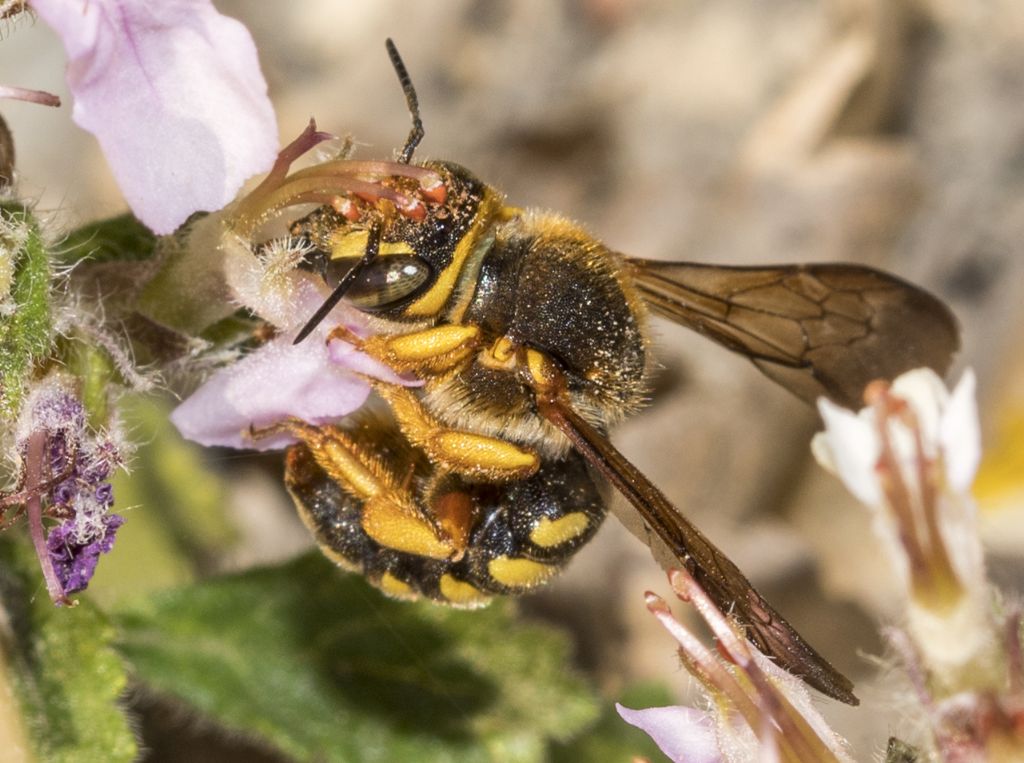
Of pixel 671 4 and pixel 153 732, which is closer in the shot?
pixel 153 732

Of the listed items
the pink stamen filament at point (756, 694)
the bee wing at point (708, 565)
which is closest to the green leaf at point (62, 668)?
the bee wing at point (708, 565)

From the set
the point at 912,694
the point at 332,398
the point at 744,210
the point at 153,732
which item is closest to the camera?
the point at 912,694

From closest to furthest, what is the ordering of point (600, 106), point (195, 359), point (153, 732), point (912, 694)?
1. point (912, 694)
2. point (195, 359)
3. point (153, 732)
4. point (600, 106)

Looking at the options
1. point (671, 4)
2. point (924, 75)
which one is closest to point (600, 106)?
point (671, 4)

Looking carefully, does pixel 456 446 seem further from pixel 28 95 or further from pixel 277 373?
pixel 28 95

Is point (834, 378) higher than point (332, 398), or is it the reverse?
point (834, 378)

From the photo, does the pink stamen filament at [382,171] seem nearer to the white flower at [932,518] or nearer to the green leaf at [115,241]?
the green leaf at [115,241]

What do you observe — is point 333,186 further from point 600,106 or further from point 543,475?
point 600,106
